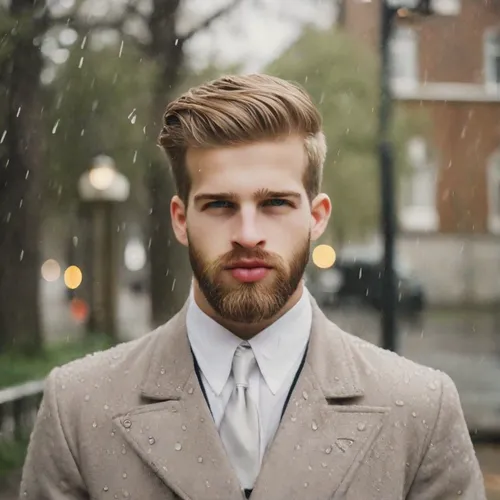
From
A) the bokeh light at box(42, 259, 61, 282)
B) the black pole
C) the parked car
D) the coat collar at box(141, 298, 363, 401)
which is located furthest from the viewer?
the bokeh light at box(42, 259, 61, 282)

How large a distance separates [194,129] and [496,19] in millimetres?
38098

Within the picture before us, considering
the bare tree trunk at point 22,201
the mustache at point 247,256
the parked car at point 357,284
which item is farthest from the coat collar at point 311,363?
the parked car at point 357,284

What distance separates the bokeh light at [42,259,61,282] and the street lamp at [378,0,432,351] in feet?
176

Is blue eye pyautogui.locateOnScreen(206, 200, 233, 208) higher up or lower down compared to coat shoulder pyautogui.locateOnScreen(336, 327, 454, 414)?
higher up

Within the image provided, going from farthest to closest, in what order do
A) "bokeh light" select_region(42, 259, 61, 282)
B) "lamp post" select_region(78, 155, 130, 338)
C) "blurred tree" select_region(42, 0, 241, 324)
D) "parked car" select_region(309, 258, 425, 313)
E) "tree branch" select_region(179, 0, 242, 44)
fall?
1. "bokeh light" select_region(42, 259, 61, 282)
2. "parked car" select_region(309, 258, 425, 313)
3. "lamp post" select_region(78, 155, 130, 338)
4. "tree branch" select_region(179, 0, 242, 44)
5. "blurred tree" select_region(42, 0, 241, 324)

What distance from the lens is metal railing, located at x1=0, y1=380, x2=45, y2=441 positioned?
915 cm

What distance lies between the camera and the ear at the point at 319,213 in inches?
86.4

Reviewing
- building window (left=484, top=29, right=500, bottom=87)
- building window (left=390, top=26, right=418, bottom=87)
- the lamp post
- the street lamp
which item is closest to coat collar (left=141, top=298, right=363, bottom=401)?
the street lamp

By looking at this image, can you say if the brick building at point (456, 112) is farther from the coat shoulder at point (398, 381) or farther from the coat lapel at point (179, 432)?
the coat lapel at point (179, 432)

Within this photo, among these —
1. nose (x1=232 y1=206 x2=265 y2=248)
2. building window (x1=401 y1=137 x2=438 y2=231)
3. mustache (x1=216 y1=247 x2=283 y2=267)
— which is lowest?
mustache (x1=216 y1=247 x2=283 y2=267)

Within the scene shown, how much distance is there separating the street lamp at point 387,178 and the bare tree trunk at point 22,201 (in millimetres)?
4541

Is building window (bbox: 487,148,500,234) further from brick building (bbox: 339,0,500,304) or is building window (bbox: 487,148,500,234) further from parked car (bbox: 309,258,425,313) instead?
parked car (bbox: 309,258,425,313)

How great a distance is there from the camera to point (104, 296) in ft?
50.6

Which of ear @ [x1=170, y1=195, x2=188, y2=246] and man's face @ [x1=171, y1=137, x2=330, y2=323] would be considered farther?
ear @ [x1=170, y1=195, x2=188, y2=246]
